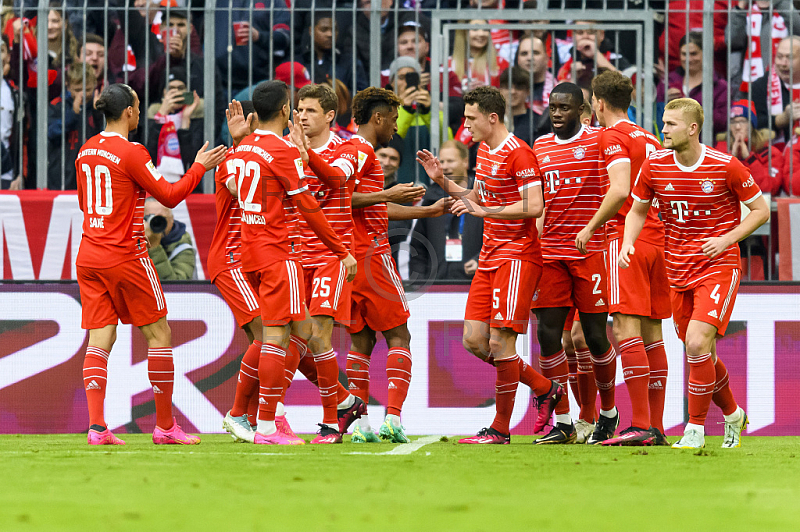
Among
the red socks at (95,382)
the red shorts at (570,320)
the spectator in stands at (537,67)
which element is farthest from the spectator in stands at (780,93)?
the red socks at (95,382)

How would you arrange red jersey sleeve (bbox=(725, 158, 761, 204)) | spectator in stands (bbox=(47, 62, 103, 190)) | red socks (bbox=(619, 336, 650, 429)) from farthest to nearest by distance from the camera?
spectator in stands (bbox=(47, 62, 103, 190)) < red socks (bbox=(619, 336, 650, 429)) < red jersey sleeve (bbox=(725, 158, 761, 204))

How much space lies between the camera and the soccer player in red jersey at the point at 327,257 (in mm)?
6730

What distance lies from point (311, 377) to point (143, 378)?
1430 mm

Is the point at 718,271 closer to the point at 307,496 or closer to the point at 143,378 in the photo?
the point at 307,496

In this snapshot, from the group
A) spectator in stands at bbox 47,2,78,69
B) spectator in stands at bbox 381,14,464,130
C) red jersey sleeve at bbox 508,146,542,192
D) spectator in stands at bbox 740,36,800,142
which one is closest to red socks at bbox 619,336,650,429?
red jersey sleeve at bbox 508,146,542,192

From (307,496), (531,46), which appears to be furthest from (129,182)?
(531,46)

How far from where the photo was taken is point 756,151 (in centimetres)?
916

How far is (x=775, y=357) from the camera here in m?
8.05

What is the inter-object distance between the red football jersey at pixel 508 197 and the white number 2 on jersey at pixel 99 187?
2.28 m

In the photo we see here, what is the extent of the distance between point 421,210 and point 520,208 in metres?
0.97

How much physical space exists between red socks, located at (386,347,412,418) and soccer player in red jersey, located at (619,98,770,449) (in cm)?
158

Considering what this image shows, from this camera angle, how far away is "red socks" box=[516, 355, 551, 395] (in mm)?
6738

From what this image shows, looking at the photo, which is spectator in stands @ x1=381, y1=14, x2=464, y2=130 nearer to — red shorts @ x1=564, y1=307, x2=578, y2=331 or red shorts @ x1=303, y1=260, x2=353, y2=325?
red shorts @ x1=564, y1=307, x2=578, y2=331

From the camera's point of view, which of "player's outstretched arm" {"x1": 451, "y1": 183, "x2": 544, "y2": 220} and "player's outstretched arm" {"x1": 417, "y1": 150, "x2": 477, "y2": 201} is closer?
"player's outstretched arm" {"x1": 451, "y1": 183, "x2": 544, "y2": 220}
